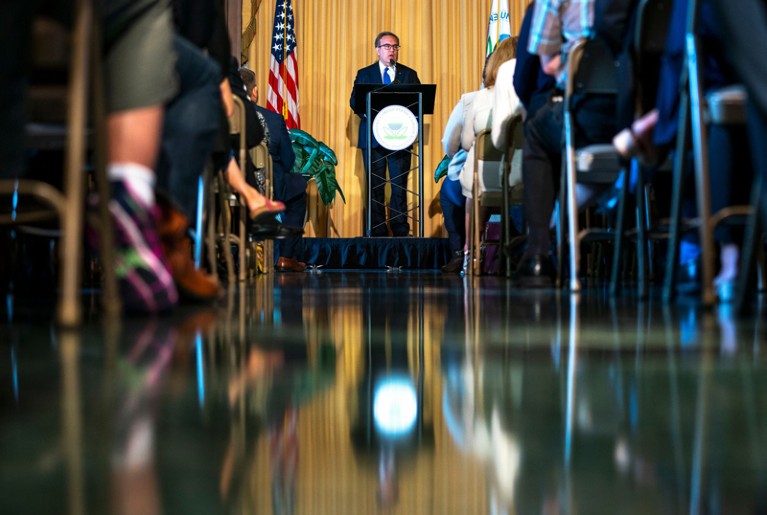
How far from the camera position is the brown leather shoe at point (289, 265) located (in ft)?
22.0

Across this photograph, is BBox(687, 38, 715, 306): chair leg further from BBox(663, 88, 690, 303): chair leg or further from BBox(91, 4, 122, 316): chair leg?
BBox(91, 4, 122, 316): chair leg

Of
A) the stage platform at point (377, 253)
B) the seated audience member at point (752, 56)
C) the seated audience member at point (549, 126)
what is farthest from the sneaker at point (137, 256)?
the stage platform at point (377, 253)

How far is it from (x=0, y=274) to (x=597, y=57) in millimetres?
1951

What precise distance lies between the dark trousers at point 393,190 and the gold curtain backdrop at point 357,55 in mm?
788

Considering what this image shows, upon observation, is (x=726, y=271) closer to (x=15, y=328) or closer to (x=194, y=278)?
(x=194, y=278)

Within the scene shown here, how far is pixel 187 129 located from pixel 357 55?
305 inches

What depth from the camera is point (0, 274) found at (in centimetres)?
286

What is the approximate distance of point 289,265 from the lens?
6.73 m

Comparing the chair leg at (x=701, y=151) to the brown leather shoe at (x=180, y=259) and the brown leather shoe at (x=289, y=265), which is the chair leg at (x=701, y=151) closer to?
the brown leather shoe at (x=180, y=259)

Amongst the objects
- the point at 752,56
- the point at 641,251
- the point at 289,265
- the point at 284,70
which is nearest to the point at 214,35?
the point at 641,251

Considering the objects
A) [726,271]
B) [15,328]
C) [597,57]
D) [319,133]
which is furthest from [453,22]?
[15,328]

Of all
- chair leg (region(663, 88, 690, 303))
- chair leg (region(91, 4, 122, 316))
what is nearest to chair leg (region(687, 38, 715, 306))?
chair leg (region(663, 88, 690, 303))

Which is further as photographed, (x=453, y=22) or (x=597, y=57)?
(x=453, y=22)

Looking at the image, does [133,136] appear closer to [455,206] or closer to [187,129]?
[187,129]
